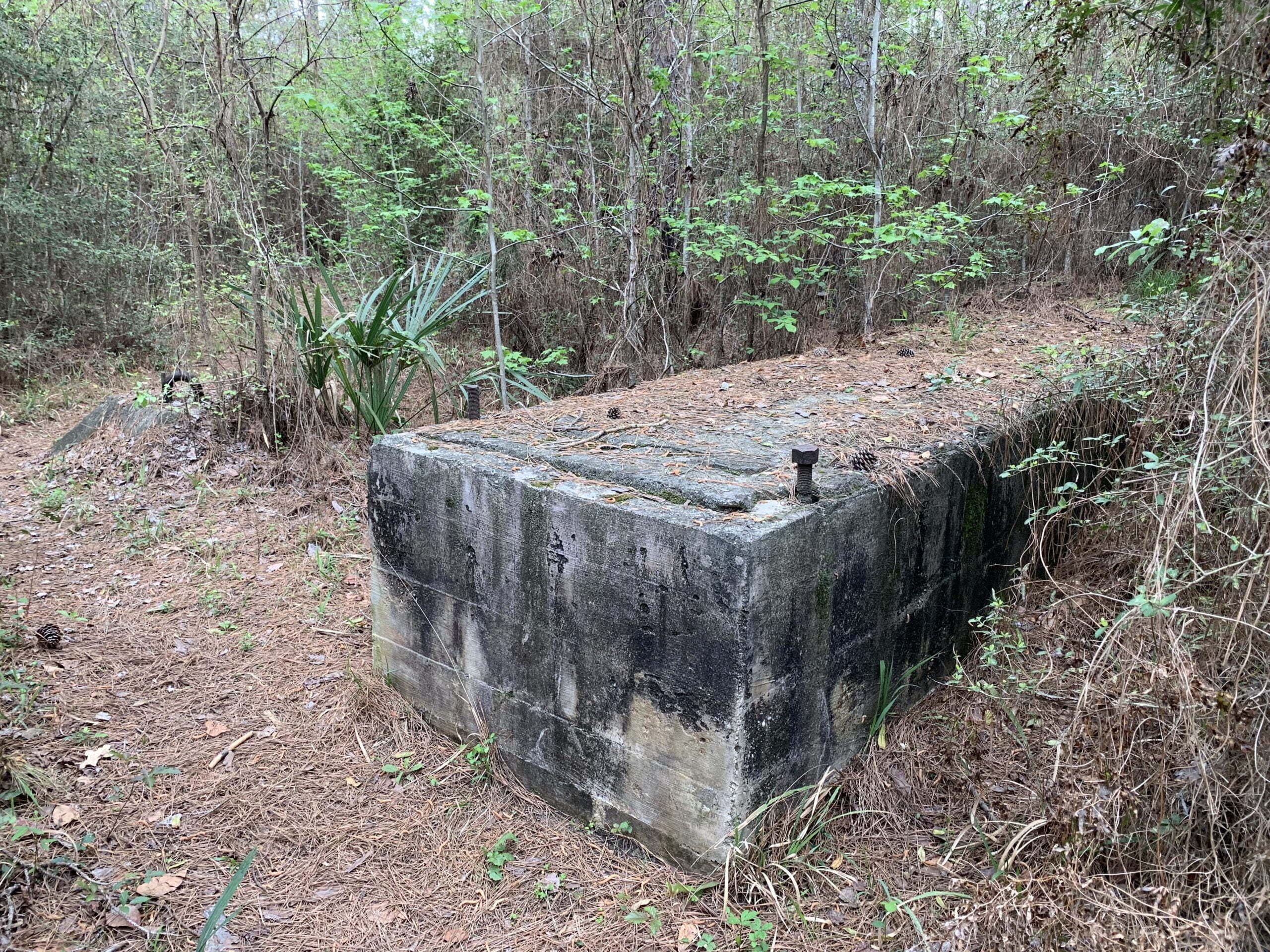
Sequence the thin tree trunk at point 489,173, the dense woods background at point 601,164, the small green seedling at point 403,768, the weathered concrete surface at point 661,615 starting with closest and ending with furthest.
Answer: the weathered concrete surface at point 661,615, the small green seedling at point 403,768, the thin tree trunk at point 489,173, the dense woods background at point 601,164

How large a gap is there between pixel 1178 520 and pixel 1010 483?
1663 millimetres

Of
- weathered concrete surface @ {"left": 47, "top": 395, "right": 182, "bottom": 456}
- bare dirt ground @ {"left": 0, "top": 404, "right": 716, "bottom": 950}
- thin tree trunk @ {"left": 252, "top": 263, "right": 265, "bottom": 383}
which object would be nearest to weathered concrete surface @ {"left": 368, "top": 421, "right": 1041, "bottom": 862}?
bare dirt ground @ {"left": 0, "top": 404, "right": 716, "bottom": 950}

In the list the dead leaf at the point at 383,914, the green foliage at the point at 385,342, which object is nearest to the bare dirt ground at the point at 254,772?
the dead leaf at the point at 383,914

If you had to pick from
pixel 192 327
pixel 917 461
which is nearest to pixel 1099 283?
pixel 917 461

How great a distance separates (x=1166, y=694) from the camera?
2.07m

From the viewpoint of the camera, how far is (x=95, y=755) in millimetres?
3225

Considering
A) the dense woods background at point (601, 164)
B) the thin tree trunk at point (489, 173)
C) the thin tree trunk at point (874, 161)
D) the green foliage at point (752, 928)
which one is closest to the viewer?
the green foliage at point (752, 928)

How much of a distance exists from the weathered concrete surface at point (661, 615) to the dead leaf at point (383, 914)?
601mm

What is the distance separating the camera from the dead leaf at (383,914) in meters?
2.60

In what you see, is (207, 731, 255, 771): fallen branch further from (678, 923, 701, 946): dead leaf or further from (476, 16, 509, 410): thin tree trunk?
(476, 16, 509, 410): thin tree trunk

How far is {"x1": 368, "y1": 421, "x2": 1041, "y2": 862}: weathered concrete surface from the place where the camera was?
243cm

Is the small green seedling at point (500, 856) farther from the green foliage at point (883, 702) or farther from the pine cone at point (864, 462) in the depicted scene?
the pine cone at point (864, 462)

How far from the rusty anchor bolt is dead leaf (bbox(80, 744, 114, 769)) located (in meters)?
2.83

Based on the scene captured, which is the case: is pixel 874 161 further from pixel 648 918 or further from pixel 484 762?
pixel 648 918
